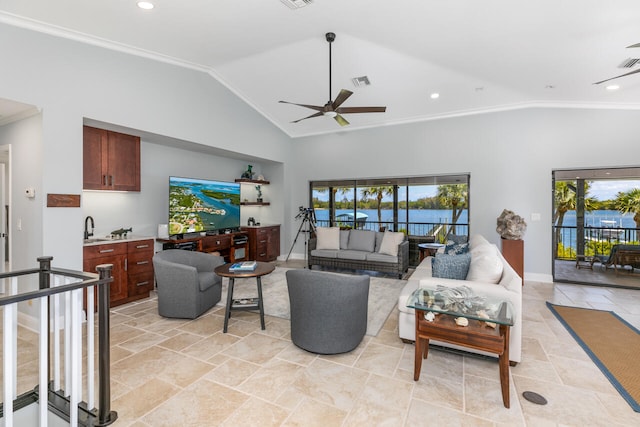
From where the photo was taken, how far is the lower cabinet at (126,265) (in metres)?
3.80

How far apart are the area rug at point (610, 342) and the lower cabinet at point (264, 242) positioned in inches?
212

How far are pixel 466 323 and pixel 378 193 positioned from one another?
4.87 metres

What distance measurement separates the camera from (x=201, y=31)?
365 cm

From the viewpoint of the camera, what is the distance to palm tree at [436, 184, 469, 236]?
6133 millimetres

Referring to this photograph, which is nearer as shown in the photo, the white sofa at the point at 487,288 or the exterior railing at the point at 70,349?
the exterior railing at the point at 70,349

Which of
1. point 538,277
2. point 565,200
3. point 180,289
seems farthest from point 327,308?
point 565,200

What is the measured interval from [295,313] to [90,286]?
169cm

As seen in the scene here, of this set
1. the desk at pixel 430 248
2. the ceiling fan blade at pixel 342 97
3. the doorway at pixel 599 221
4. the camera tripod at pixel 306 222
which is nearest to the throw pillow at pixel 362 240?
the desk at pixel 430 248

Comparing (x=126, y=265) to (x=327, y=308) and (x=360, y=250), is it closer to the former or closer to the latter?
(x=327, y=308)

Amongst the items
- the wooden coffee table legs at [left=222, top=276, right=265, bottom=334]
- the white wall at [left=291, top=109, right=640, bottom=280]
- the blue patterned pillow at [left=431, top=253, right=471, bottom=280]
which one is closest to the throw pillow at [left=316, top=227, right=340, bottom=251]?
the white wall at [left=291, top=109, right=640, bottom=280]

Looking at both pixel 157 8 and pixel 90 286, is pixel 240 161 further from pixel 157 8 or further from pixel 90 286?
pixel 90 286

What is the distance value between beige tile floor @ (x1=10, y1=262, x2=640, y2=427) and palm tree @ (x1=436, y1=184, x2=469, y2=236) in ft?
10.1

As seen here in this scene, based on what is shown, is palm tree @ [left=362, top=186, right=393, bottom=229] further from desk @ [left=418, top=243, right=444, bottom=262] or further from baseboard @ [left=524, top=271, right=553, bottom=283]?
baseboard @ [left=524, top=271, right=553, bottom=283]

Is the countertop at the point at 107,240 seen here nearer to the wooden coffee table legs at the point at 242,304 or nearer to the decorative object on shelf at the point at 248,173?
the wooden coffee table legs at the point at 242,304
